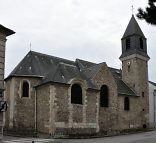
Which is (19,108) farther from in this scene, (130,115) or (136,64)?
(136,64)

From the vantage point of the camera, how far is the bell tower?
38250 millimetres

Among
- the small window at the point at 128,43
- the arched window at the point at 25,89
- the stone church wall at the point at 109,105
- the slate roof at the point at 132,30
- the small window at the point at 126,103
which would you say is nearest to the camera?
the arched window at the point at 25,89

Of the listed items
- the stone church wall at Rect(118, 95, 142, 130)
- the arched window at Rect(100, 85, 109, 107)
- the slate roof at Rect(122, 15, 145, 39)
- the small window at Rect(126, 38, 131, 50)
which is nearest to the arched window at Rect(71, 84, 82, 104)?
the arched window at Rect(100, 85, 109, 107)

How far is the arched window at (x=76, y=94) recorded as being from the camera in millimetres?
29781

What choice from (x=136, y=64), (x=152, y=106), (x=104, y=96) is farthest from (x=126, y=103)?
(x=152, y=106)

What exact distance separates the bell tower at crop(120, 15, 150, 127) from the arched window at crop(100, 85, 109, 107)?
602 cm

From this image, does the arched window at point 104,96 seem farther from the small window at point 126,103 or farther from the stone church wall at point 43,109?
the stone church wall at point 43,109

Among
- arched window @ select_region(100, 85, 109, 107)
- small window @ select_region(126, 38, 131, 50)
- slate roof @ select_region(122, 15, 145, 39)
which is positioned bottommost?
arched window @ select_region(100, 85, 109, 107)

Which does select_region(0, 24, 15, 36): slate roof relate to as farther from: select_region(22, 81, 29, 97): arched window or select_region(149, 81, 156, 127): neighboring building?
select_region(149, 81, 156, 127): neighboring building

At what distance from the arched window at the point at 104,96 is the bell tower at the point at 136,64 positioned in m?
6.02

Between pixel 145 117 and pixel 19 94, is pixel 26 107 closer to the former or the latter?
pixel 19 94

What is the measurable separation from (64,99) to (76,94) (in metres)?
1.58

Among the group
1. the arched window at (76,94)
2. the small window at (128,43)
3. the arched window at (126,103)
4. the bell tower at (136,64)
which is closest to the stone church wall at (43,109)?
the arched window at (76,94)

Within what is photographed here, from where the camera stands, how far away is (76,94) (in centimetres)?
3006
